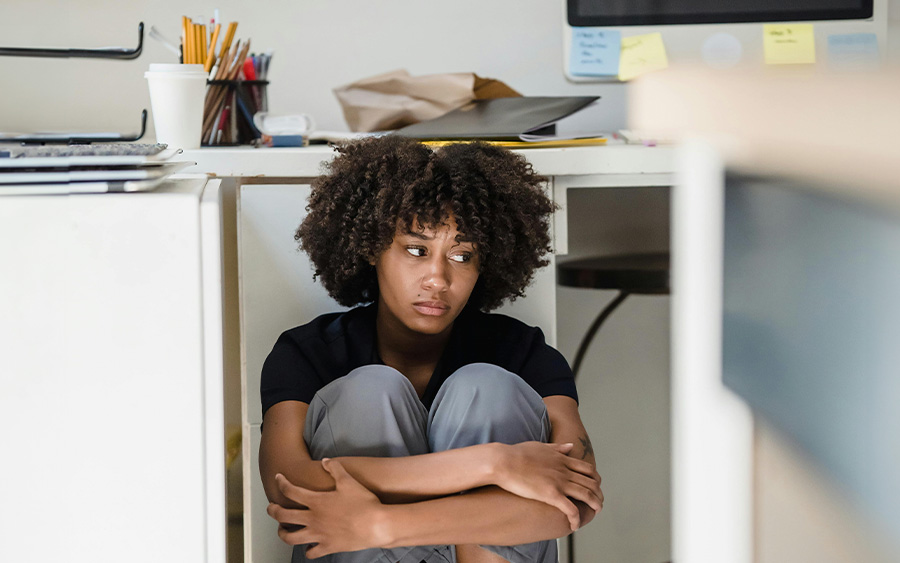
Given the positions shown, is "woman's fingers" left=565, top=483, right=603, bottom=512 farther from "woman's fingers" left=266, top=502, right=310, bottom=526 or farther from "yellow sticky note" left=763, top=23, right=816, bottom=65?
"yellow sticky note" left=763, top=23, right=816, bottom=65

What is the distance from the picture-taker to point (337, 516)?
808 mm

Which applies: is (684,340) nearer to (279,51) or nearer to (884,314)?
(884,314)

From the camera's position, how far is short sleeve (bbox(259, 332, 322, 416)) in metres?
0.92

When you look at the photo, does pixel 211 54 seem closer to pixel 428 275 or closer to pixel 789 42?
pixel 428 275

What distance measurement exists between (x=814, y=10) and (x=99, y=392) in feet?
4.04

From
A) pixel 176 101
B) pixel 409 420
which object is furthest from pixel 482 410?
pixel 176 101

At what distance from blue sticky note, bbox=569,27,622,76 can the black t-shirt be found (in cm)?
57

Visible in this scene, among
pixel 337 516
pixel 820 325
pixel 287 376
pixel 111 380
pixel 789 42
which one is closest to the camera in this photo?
pixel 820 325

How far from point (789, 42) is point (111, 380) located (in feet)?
3.87

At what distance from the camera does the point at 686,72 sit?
0.41 metres

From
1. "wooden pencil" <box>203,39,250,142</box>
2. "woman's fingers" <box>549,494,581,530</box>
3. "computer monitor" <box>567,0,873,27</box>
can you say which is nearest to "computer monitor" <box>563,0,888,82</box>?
"computer monitor" <box>567,0,873,27</box>

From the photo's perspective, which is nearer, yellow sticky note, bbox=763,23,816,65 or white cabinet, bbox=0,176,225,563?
white cabinet, bbox=0,176,225,563

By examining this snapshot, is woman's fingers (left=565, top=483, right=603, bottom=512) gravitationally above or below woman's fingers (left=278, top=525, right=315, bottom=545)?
above

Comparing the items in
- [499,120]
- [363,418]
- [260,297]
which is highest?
[499,120]
